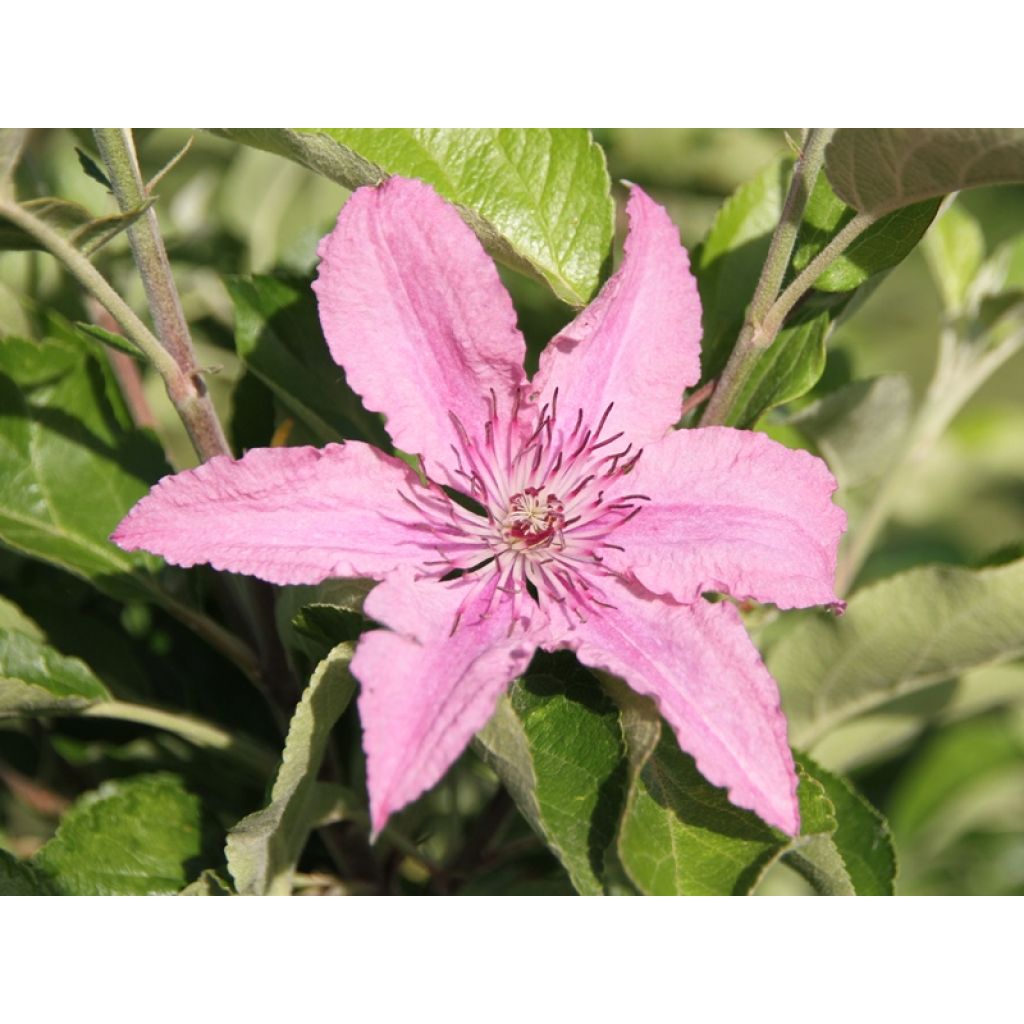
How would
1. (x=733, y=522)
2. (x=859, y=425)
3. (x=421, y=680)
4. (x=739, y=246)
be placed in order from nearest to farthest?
(x=421, y=680) < (x=733, y=522) < (x=739, y=246) < (x=859, y=425)

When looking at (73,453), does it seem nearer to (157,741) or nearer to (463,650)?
(157,741)

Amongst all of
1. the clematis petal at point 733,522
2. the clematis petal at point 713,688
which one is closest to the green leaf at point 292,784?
the clematis petal at point 713,688

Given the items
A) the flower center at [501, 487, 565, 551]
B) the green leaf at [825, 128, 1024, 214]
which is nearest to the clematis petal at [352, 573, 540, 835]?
the flower center at [501, 487, 565, 551]

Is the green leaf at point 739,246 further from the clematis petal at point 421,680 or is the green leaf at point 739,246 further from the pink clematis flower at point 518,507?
the clematis petal at point 421,680

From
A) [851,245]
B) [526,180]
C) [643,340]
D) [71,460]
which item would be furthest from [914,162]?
[71,460]

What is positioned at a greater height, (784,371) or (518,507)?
(784,371)

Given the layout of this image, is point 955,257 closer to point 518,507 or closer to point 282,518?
point 518,507

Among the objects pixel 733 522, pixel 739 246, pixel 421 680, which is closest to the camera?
pixel 421 680

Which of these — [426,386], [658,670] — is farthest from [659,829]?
[426,386]
